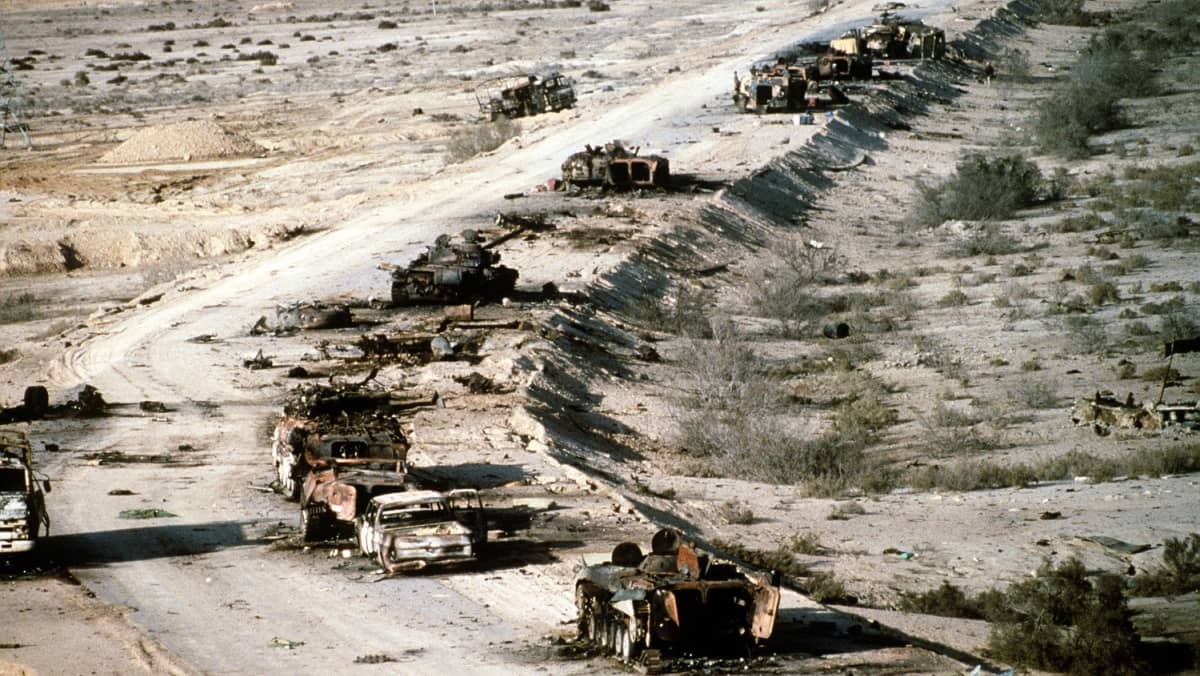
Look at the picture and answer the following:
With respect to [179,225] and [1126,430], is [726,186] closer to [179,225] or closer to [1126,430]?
[179,225]

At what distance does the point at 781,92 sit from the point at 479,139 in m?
11.7

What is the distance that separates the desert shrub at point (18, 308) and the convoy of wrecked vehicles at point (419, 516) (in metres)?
10.4

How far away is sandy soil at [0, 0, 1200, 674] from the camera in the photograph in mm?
18938

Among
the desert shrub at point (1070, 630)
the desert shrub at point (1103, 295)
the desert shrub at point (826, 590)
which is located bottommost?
the desert shrub at point (1103, 295)

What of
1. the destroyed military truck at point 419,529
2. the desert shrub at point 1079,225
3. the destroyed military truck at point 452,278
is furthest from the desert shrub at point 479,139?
the destroyed military truck at point 419,529

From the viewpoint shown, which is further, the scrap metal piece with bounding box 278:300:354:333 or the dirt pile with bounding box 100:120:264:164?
the dirt pile with bounding box 100:120:264:164

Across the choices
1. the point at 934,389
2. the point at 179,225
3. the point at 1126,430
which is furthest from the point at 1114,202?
the point at 179,225

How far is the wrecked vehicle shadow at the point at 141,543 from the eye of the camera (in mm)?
21547

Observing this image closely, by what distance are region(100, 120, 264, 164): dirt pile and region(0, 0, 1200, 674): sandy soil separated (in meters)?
0.31

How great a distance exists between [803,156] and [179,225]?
21.1 meters

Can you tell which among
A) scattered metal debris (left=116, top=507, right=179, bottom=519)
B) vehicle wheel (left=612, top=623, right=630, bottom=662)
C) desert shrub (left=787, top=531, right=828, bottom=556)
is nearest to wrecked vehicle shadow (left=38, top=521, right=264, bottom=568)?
scattered metal debris (left=116, top=507, right=179, bottom=519)

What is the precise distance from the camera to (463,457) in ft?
87.5

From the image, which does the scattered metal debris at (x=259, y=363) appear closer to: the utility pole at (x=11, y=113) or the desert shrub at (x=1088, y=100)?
the desert shrub at (x=1088, y=100)

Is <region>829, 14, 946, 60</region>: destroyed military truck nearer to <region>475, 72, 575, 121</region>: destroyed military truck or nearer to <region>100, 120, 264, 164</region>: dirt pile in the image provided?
<region>475, 72, 575, 121</region>: destroyed military truck
